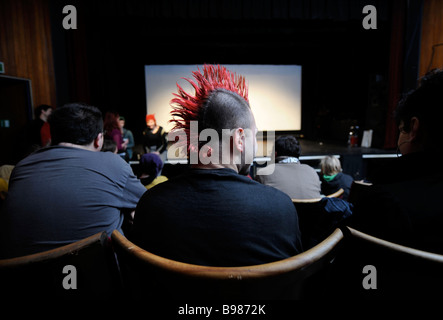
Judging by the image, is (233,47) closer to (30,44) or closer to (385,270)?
(30,44)

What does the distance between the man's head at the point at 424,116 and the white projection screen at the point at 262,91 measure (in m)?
6.03

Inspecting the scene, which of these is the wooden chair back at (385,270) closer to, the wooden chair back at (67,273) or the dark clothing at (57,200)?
the wooden chair back at (67,273)

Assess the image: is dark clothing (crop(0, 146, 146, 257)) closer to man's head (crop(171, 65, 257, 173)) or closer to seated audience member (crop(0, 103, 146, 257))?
seated audience member (crop(0, 103, 146, 257))

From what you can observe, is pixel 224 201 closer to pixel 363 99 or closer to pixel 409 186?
pixel 409 186

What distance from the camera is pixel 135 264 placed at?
562 millimetres

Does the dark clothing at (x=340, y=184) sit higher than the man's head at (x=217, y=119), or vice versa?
the man's head at (x=217, y=119)

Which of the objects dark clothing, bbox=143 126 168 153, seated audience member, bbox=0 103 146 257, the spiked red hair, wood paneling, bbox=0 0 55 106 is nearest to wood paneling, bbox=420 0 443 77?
dark clothing, bbox=143 126 168 153

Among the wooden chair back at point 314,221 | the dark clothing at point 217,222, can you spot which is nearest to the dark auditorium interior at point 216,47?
the wooden chair back at point 314,221

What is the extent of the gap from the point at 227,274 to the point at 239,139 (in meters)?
0.45

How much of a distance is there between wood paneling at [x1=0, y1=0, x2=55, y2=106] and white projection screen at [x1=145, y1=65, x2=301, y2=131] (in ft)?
9.93

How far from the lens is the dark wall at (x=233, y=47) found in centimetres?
419

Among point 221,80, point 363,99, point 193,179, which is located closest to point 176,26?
point 363,99

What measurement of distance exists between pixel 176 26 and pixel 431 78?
511 centimetres

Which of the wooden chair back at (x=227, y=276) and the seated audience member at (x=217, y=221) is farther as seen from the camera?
the seated audience member at (x=217, y=221)
